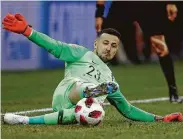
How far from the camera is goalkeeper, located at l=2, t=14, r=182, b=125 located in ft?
24.3

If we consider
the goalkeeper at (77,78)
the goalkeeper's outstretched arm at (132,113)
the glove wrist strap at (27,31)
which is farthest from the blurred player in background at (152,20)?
the glove wrist strap at (27,31)

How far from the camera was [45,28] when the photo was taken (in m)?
17.6

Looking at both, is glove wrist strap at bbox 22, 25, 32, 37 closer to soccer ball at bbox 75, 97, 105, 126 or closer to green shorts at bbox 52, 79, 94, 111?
green shorts at bbox 52, 79, 94, 111

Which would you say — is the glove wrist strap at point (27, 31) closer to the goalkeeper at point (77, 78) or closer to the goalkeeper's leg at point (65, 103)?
the goalkeeper at point (77, 78)

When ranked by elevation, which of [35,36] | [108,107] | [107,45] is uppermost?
[35,36]

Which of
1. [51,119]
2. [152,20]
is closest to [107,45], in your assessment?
[51,119]

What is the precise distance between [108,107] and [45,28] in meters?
7.38

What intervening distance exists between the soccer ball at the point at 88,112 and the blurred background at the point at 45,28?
369 inches

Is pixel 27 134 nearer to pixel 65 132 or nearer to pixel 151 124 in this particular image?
pixel 65 132

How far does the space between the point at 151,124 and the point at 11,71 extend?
988 centimetres

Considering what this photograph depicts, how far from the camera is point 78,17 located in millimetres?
18141

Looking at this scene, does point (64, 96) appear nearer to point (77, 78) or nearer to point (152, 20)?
point (77, 78)

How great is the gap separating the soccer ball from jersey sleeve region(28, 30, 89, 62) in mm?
559

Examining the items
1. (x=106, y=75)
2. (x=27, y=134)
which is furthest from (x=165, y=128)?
(x=27, y=134)
